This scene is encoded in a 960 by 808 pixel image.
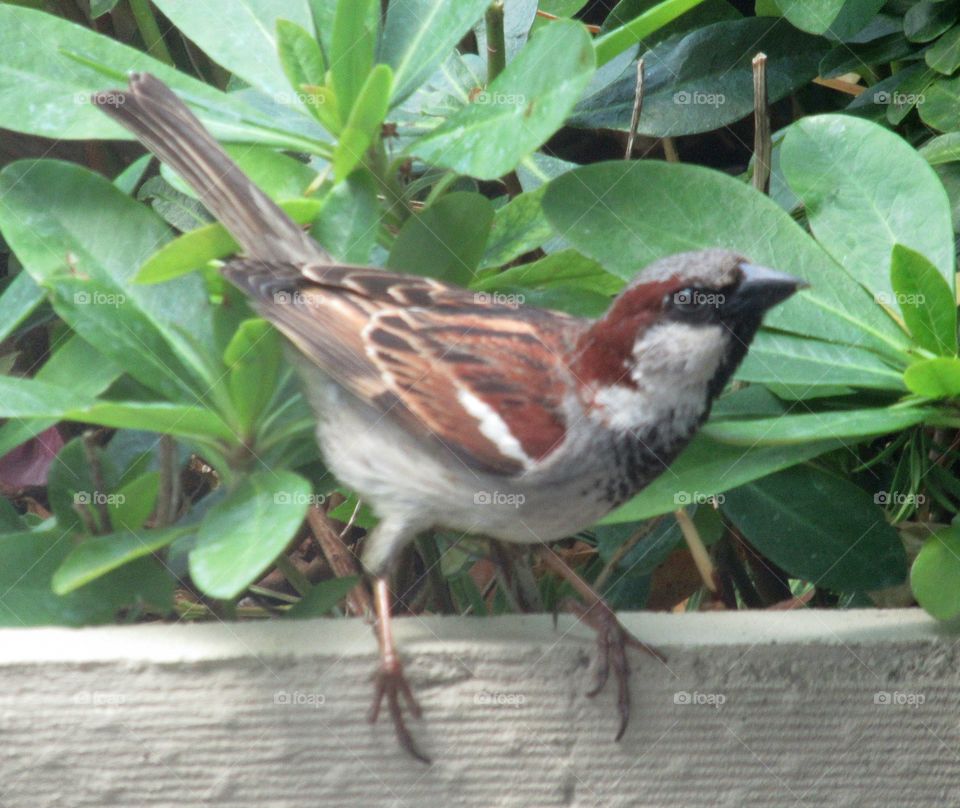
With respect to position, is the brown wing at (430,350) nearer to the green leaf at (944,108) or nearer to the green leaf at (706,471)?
the green leaf at (706,471)

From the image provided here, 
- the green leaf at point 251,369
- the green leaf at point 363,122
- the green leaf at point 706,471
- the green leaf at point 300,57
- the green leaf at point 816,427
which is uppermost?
the green leaf at point 300,57

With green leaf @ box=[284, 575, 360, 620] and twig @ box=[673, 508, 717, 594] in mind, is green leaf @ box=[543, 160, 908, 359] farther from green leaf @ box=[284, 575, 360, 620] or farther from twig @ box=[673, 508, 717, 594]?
green leaf @ box=[284, 575, 360, 620]

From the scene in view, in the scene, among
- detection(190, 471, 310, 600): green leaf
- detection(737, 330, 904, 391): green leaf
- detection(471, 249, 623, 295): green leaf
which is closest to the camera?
detection(190, 471, 310, 600): green leaf

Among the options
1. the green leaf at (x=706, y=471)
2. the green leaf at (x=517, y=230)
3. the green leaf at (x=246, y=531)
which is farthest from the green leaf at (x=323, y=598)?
the green leaf at (x=517, y=230)

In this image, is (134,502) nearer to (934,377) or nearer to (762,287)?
(762,287)

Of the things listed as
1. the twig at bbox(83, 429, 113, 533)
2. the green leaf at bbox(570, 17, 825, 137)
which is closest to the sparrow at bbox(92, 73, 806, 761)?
the twig at bbox(83, 429, 113, 533)

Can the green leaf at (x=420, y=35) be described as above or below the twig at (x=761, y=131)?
above

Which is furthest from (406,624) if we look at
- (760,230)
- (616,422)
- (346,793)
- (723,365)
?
(760,230)
